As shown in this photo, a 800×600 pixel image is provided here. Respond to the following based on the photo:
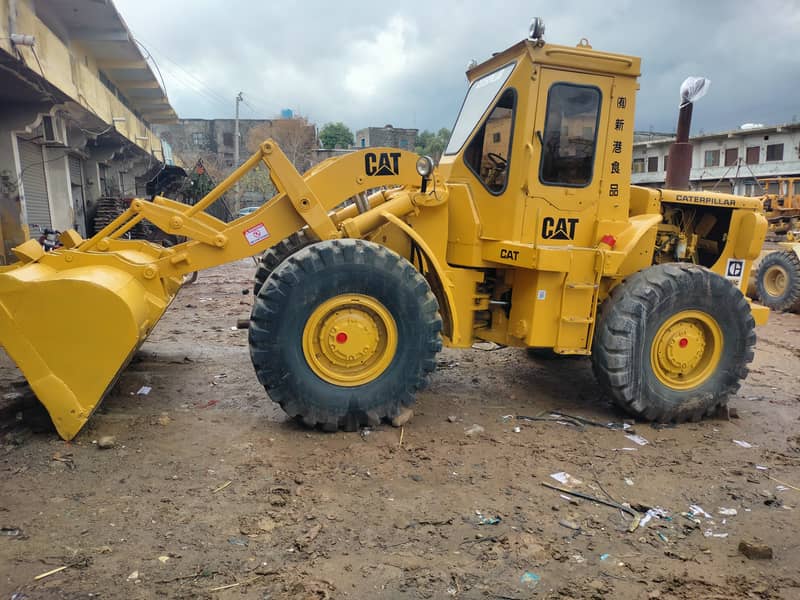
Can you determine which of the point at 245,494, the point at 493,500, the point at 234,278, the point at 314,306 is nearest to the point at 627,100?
the point at 314,306

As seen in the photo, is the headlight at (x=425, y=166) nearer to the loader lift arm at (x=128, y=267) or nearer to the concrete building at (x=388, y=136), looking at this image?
the loader lift arm at (x=128, y=267)

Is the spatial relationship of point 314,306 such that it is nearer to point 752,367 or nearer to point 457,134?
point 457,134

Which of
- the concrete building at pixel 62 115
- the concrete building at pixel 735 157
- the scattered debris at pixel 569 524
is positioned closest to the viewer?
the scattered debris at pixel 569 524

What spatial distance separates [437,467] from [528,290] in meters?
1.68

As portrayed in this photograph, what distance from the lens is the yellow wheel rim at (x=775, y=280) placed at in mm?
11272

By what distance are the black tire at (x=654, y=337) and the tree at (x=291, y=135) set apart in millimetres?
34112

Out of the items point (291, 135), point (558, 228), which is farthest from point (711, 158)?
point (558, 228)

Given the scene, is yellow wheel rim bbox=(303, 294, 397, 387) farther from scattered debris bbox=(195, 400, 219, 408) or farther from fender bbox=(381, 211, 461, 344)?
scattered debris bbox=(195, 400, 219, 408)

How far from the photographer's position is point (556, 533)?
10.4 ft

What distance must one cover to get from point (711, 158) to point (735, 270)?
1510 inches

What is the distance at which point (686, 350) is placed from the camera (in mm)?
4875

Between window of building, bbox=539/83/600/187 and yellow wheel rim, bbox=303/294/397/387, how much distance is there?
1.74 metres

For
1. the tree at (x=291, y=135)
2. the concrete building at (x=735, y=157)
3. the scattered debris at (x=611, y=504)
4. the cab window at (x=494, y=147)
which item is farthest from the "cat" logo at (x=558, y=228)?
the tree at (x=291, y=135)

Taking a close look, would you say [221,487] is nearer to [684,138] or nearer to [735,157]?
[684,138]
